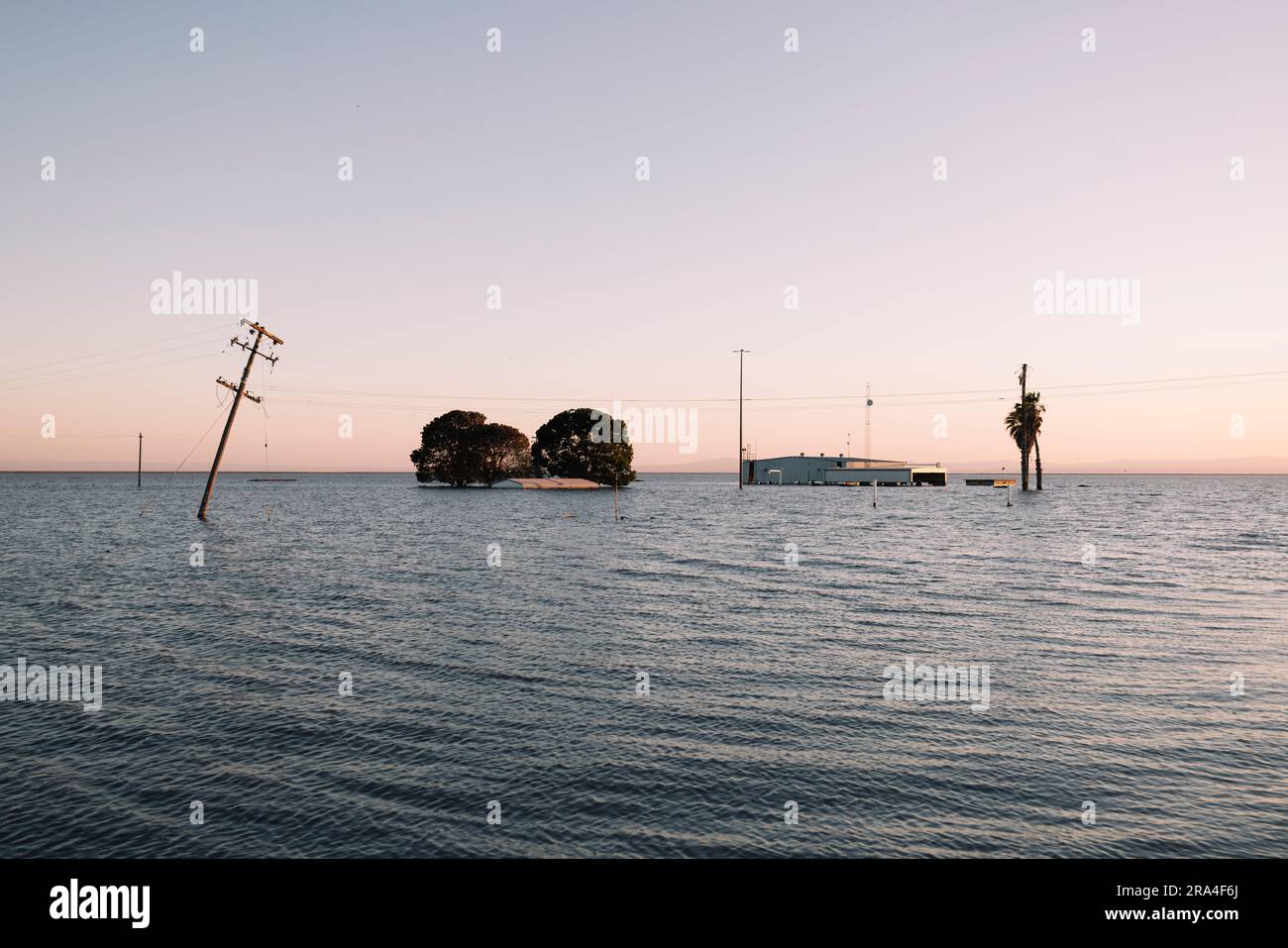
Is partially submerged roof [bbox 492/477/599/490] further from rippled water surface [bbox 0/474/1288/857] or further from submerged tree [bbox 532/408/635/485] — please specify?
rippled water surface [bbox 0/474/1288/857]

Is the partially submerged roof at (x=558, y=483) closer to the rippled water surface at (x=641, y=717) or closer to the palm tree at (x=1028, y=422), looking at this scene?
the palm tree at (x=1028, y=422)

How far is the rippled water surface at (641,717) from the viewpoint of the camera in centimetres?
1162

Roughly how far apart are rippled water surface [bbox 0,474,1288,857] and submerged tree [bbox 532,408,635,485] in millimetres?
151081

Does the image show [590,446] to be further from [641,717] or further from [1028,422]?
[641,717]

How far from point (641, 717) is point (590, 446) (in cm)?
17695

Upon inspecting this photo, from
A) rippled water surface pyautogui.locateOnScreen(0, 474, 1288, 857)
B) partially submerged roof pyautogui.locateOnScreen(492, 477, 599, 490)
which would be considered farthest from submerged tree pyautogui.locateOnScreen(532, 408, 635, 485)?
rippled water surface pyautogui.locateOnScreen(0, 474, 1288, 857)

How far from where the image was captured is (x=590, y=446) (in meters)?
193

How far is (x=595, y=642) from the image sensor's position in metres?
25.0

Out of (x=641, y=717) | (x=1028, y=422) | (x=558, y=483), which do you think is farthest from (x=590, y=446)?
(x=641, y=717)

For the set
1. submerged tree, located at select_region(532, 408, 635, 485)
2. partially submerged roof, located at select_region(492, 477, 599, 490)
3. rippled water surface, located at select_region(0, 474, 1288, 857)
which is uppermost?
submerged tree, located at select_region(532, 408, 635, 485)

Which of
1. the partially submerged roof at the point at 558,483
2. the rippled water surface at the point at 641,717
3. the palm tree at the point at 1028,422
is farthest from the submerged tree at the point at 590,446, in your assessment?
the rippled water surface at the point at 641,717

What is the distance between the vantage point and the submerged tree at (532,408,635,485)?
19275 cm

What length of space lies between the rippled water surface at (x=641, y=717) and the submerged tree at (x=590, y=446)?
151m
